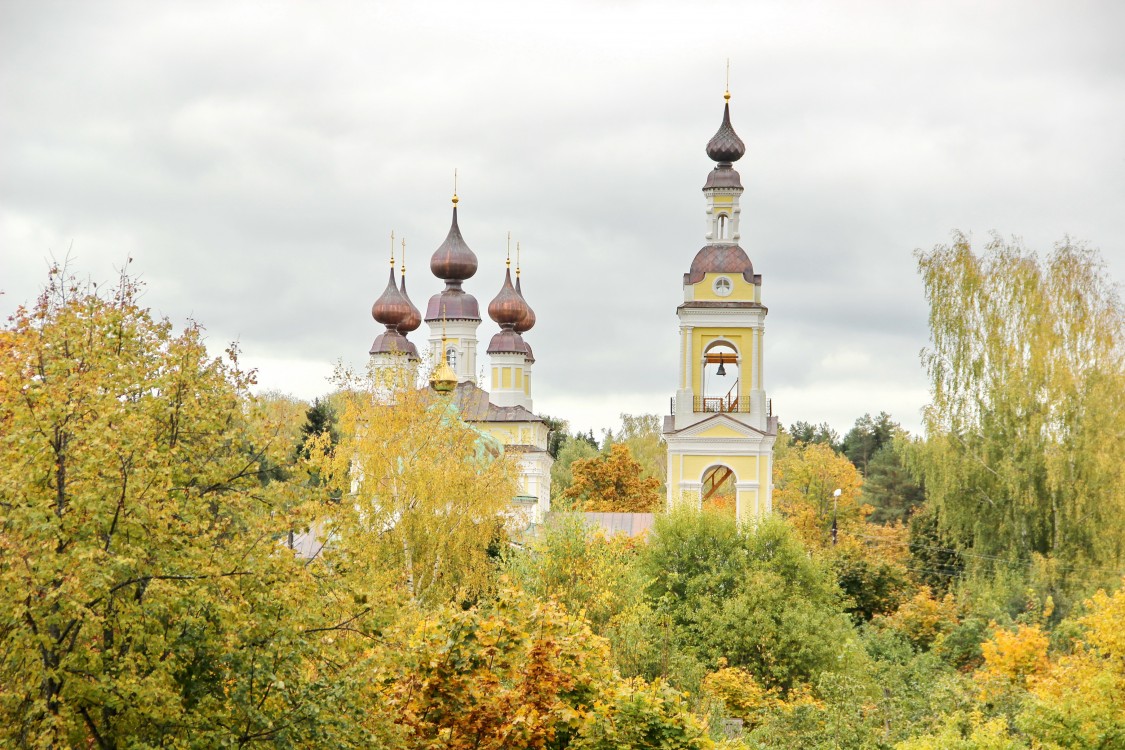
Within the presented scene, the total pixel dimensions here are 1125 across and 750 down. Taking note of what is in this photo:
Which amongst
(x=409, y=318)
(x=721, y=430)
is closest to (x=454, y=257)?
(x=409, y=318)

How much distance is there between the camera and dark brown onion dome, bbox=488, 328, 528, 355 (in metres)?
58.5

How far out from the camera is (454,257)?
5938 centimetres

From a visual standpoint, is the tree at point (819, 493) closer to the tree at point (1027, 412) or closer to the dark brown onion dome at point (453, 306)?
the dark brown onion dome at point (453, 306)

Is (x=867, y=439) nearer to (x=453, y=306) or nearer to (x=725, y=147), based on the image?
(x=453, y=306)

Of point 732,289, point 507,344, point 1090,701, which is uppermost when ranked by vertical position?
point 507,344

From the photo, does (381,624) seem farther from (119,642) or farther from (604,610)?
(604,610)

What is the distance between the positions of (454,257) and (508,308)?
3.11 meters

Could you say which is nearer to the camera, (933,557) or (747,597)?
(747,597)

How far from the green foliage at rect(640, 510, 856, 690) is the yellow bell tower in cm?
889

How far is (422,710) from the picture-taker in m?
12.1

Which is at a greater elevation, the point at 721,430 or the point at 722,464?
the point at 721,430

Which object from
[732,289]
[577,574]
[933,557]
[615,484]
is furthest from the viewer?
[615,484]

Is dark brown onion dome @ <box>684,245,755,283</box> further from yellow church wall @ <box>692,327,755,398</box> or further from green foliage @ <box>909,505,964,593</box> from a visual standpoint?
green foliage @ <box>909,505,964,593</box>

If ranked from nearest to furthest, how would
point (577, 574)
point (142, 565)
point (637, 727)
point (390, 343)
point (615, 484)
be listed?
1. point (142, 565)
2. point (637, 727)
3. point (577, 574)
4. point (390, 343)
5. point (615, 484)
